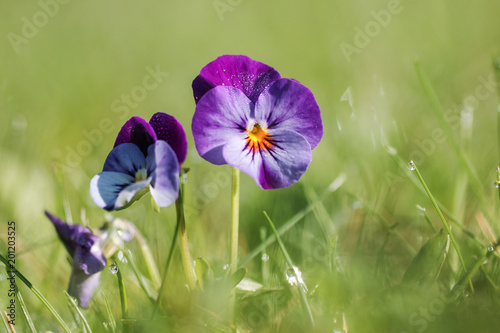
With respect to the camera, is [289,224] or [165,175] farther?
Result: [289,224]

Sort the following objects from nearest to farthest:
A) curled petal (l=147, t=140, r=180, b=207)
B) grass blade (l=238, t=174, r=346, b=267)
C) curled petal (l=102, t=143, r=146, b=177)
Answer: curled petal (l=147, t=140, r=180, b=207) → curled petal (l=102, t=143, r=146, b=177) → grass blade (l=238, t=174, r=346, b=267)

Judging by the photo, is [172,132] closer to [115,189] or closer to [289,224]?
[115,189]

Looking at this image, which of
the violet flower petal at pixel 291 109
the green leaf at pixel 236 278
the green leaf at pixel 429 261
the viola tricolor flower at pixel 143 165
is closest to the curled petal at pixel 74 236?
the viola tricolor flower at pixel 143 165

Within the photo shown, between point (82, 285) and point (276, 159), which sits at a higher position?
point (276, 159)

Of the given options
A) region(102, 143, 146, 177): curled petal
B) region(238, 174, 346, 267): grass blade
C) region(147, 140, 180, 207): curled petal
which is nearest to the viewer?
region(147, 140, 180, 207): curled petal

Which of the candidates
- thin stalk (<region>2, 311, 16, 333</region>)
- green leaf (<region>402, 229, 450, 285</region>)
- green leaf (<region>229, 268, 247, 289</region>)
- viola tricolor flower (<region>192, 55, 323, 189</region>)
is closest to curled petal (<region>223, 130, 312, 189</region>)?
viola tricolor flower (<region>192, 55, 323, 189</region>)

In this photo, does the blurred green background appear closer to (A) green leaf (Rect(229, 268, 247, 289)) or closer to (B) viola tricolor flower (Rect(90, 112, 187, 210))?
(A) green leaf (Rect(229, 268, 247, 289))

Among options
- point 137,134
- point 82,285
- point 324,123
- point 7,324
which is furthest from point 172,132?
point 324,123
